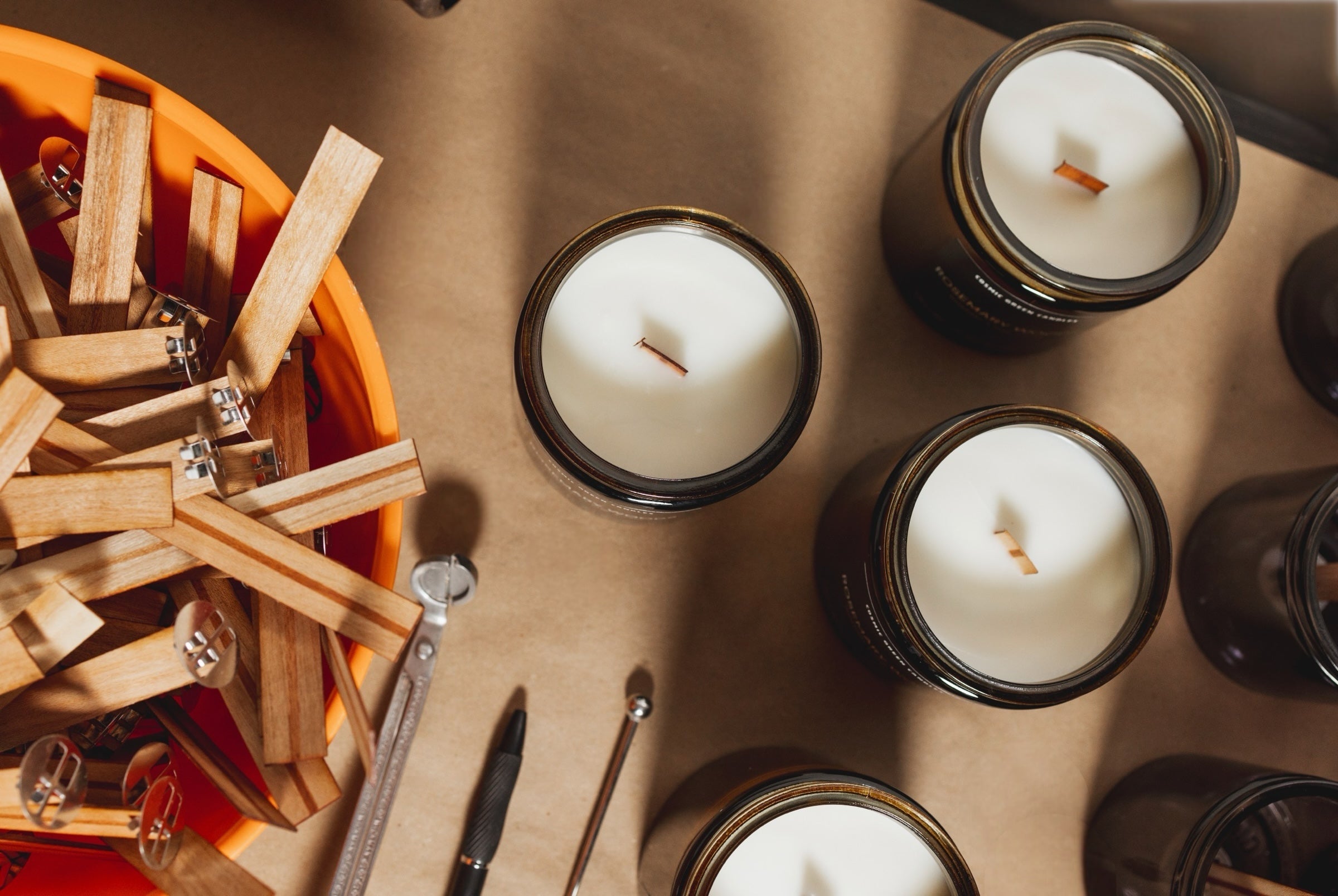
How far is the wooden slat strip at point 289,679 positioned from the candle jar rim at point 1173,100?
36 centimetres

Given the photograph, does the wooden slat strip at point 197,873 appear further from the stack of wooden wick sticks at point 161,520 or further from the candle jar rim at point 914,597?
the candle jar rim at point 914,597

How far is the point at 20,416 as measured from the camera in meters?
0.33

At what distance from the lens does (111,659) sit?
1.13 ft

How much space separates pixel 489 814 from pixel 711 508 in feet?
0.74

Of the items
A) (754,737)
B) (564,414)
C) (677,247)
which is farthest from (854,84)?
(754,737)

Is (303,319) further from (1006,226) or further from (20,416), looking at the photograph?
(1006,226)

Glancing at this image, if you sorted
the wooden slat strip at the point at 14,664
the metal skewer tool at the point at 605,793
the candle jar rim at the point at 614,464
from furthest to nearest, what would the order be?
the metal skewer tool at the point at 605,793, the candle jar rim at the point at 614,464, the wooden slat strip at the point at 14,664

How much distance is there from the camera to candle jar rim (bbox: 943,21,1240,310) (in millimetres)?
447

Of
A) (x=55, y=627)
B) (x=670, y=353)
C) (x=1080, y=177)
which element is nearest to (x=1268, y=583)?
(x=1080, y=177)

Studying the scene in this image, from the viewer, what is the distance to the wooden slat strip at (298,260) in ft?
1.22

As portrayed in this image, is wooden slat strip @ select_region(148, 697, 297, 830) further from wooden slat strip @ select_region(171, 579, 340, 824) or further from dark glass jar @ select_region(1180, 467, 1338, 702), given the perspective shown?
dark glass jar @ select_region(1180, 467, 1338, 702)

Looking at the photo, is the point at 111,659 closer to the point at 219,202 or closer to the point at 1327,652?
the point at 219,202

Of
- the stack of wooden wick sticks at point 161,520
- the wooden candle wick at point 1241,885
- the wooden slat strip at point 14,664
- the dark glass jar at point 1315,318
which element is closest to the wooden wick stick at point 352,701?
the stack of wooden wick sticks at point 161,520

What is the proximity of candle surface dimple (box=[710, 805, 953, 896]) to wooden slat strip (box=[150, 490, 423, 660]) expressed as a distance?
0.77 feet
